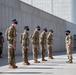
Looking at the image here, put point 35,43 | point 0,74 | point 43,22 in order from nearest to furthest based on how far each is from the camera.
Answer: point 0,74 → point 35,43 → point 43,22

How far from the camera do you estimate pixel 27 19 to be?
103 ft

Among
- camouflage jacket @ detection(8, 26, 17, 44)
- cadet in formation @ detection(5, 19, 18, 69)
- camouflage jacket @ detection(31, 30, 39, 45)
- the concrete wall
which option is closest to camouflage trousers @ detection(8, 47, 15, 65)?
cadet in formation @ detection(5, 19, 18, 69)

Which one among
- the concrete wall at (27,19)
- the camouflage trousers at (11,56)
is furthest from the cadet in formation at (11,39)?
the concrete wall at (27,19)

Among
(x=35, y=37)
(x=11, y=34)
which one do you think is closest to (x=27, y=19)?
(x=35, y=37)

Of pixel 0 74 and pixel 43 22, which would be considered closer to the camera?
pixel 0 74

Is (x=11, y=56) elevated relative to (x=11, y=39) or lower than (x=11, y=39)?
lower

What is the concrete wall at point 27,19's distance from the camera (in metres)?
25.8

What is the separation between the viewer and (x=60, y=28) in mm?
46000

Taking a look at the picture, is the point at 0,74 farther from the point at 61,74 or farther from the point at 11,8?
the point at 11,8

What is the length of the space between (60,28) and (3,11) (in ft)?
69.5

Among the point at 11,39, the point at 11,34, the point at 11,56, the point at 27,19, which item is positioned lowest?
the point at 11,56

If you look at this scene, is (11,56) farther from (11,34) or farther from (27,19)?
(27,19)

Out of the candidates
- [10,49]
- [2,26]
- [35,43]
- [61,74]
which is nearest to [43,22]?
[2,26]

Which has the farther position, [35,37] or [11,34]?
[35,37]
